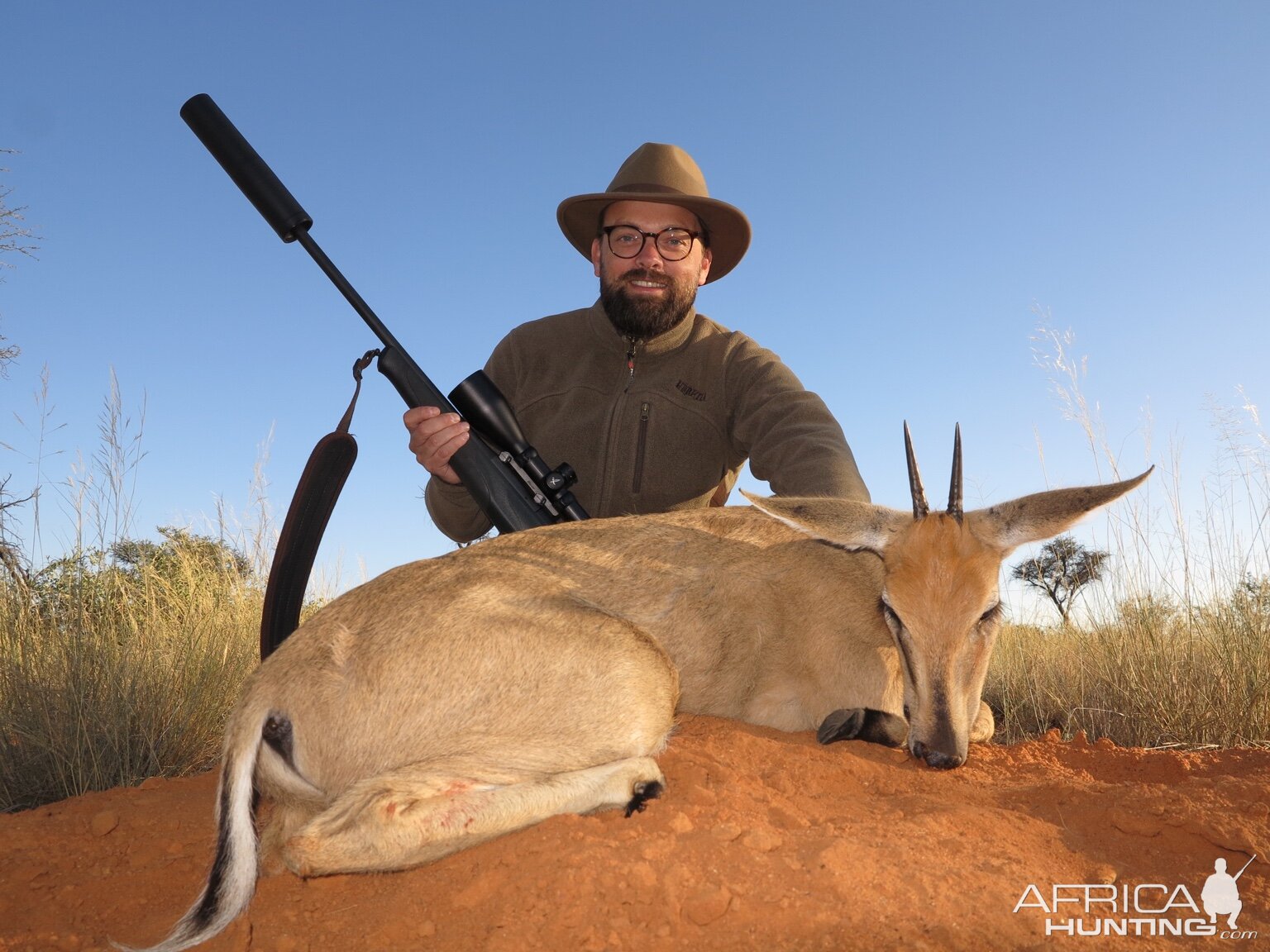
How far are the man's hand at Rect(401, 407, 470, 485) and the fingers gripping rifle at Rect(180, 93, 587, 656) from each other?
10cm

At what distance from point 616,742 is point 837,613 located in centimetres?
152

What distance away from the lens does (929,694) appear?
3.71 metres

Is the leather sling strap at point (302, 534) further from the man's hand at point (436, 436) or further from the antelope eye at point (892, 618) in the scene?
the antelope eye at point (892, 618)

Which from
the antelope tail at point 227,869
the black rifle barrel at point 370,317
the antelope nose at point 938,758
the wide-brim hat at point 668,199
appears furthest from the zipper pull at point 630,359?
the antelope tail at point 227,869

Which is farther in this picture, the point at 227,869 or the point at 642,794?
the point at 642,794

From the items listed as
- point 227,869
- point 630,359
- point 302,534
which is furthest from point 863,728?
point 630,359

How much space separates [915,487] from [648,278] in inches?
151

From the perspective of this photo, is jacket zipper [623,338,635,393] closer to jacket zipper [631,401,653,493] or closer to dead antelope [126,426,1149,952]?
jacket zipper [631,401,653,493]

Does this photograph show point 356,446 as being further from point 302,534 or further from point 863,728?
point 863,728

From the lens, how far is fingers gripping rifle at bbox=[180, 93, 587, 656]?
17.8 ft

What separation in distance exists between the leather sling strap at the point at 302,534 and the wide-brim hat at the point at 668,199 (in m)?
3.11

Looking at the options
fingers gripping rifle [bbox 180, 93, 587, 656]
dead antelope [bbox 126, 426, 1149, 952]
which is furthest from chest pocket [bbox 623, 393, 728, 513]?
dead antelope [bbox 126, 426, 1149, 952]

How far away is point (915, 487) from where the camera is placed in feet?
13.4

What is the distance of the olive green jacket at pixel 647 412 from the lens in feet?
23.2
